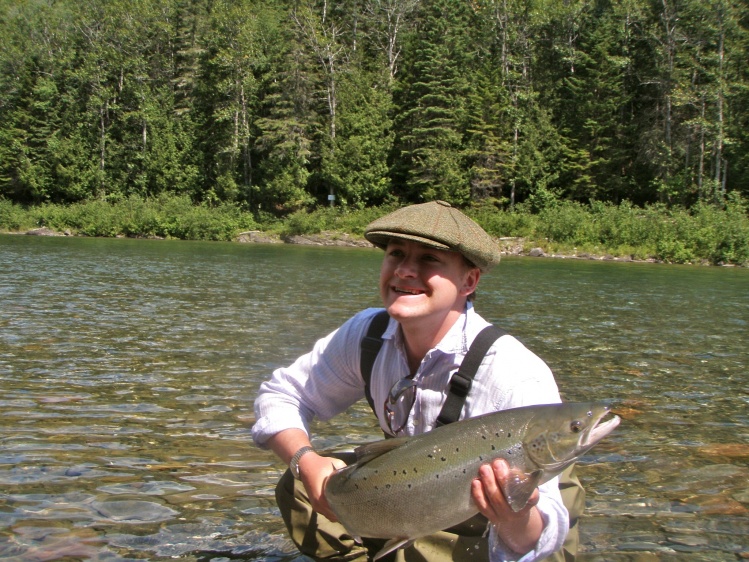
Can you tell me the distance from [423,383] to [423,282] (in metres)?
0.44

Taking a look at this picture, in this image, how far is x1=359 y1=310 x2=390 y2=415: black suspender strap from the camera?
3.42 meters

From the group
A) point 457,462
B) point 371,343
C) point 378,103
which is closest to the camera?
point 457,462

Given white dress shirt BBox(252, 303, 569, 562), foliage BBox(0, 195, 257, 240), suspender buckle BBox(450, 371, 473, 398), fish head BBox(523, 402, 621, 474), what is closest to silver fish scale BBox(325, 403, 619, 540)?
fish head BBox(523, 402, 621, 474)

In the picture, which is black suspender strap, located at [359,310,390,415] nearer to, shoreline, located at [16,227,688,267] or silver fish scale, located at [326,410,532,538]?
silver fish scale, located at [326,410,532,538]

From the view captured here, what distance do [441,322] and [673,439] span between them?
14.2 feet

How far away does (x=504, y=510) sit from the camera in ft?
8.24

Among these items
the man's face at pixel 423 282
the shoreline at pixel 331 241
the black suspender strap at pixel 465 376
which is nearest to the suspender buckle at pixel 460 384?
the black suspender strap at pixel 465 376

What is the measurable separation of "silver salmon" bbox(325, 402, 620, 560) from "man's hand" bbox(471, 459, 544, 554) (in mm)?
33

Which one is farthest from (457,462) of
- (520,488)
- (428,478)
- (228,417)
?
(228,417)

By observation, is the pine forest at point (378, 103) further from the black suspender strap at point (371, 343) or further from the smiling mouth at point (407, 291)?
the smiling mouth at point (407, 291)

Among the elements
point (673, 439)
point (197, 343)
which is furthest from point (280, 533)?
point (197, 343)

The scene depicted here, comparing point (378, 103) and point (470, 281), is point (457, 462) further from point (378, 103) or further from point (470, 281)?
point (378, 103)

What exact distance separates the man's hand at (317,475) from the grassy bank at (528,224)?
3806 cm

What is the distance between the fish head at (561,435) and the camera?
250cm
